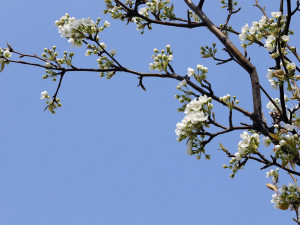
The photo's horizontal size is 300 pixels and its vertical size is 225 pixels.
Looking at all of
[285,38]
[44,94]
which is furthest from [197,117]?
[44,94]

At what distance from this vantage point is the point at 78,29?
4.17 m

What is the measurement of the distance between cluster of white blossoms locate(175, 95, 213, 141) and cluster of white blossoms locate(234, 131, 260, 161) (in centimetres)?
39

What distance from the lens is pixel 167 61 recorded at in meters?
3.89

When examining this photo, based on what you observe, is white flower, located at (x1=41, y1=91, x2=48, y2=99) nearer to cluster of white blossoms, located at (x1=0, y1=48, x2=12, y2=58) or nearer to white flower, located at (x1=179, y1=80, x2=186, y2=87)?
cluster of white blossoms, located at (x1=0, y1=48, x2=12, y2=58)

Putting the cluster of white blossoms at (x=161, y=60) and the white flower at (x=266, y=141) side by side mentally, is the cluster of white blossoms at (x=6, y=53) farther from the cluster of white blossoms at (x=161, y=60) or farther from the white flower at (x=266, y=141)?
the white flower at (x=266, y=141)

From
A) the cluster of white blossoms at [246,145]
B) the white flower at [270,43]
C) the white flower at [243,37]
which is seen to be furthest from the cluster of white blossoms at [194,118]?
the white flower at [243,37]

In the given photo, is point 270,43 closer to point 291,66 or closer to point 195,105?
point 291,66

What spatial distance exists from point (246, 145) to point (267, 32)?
3.75 ft

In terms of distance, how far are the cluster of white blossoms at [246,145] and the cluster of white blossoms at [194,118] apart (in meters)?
0.39

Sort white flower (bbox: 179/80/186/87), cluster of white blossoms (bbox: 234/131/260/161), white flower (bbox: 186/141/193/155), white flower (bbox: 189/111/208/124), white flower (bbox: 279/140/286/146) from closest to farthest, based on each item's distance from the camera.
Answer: white flower (bbox: 279/140/286/146), cluster of white blossoms (bbox: 234/131/260/161), white flower (bbox: 189/111/208/124), white flower (bbox: 186/141/193/155), white flower (bbox: 179/80/186/87)

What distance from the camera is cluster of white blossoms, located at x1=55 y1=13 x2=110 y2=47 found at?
412cm

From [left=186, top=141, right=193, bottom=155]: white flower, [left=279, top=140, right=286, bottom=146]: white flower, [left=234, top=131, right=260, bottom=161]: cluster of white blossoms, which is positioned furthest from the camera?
[left=186, top=141, right=193, bottom=155]: white flower

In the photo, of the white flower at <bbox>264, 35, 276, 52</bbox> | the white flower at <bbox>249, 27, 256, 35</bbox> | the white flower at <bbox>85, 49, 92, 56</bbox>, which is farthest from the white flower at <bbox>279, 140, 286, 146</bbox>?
the white flower at <bbox>85, 49, 92, 56</bbox>

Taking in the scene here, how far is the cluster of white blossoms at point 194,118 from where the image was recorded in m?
3.26
